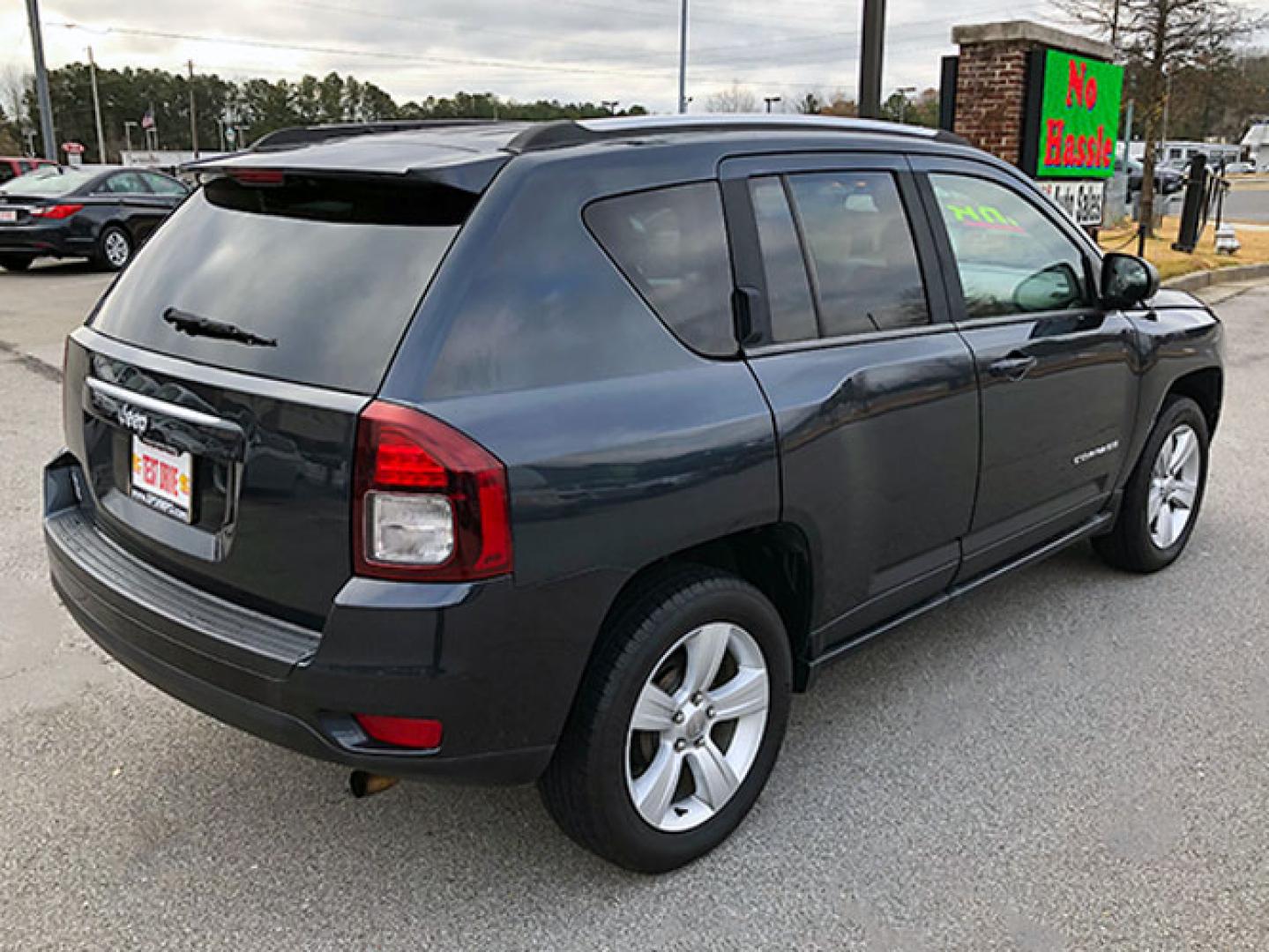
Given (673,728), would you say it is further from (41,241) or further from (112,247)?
(112,247)

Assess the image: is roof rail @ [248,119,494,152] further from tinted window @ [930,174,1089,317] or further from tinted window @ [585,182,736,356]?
tinted window @ [930,174,1089,317]

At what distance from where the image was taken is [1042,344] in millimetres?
3703

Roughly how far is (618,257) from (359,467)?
0.79m

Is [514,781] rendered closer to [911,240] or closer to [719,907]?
[719,907]

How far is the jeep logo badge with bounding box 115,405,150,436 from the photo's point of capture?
262 cm

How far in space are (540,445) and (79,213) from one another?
1529cm

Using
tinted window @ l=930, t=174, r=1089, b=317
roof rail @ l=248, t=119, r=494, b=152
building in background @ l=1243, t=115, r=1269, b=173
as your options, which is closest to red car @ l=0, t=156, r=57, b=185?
roof rail @ l=248, t=119, r=494, b=152

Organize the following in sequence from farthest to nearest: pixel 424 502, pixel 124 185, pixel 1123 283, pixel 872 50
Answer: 1. pixel 124 185
2. pixel 872 50
3. pixel 1123 283
4. pixel 424 502

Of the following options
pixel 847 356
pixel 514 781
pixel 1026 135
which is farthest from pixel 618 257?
pixel 1026 135

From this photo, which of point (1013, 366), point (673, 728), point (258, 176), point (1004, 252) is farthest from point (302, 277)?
point (1004, 252)

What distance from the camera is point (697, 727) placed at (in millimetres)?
2750

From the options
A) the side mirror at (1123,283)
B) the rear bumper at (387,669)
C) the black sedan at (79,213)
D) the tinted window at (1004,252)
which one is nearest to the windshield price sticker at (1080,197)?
the side mirror at (1123,283)

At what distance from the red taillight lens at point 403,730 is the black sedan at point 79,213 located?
49.7 feet

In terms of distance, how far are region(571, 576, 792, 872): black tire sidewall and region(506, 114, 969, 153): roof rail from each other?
44.3 inches
